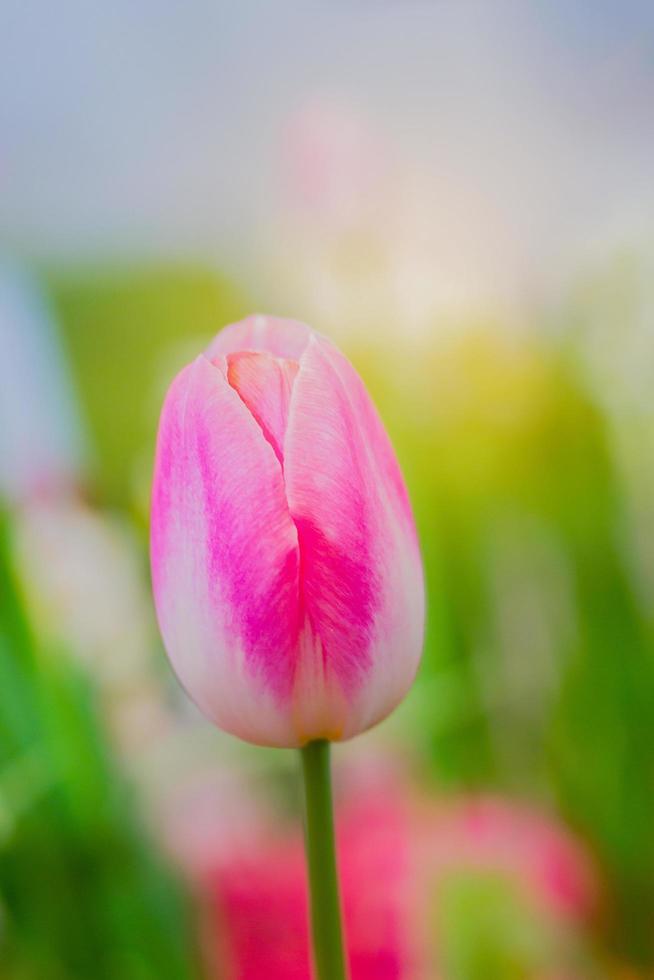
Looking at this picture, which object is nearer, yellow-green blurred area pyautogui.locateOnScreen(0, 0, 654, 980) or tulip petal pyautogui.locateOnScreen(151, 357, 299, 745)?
tulip petal pyautogui.locateOnScreen(151, 357, 299, 745)

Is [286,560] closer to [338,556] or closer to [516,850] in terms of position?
[338,556]

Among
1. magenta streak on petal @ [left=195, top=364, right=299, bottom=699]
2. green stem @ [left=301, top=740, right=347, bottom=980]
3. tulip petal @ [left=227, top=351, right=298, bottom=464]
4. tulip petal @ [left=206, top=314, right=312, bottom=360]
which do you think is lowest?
green stem @ [left=301, top=740, right=347, bottom=980]

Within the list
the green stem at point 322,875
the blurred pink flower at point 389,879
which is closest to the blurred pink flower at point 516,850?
the blurred pink flower at point 389,879

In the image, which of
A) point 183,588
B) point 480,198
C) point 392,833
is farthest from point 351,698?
point 480,198

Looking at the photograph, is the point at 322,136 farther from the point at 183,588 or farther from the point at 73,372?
the point at 183,588

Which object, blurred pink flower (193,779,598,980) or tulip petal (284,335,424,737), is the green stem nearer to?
tulip petal (284,335,424,737)

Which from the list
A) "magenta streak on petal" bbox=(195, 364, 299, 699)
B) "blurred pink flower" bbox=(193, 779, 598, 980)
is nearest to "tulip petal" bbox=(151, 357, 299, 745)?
"magenta streak on petal" bbox=(195, 364, 299, 699)

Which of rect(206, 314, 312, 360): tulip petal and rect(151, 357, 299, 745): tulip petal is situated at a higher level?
rect(206, 314, 312, 360): tulip petal
